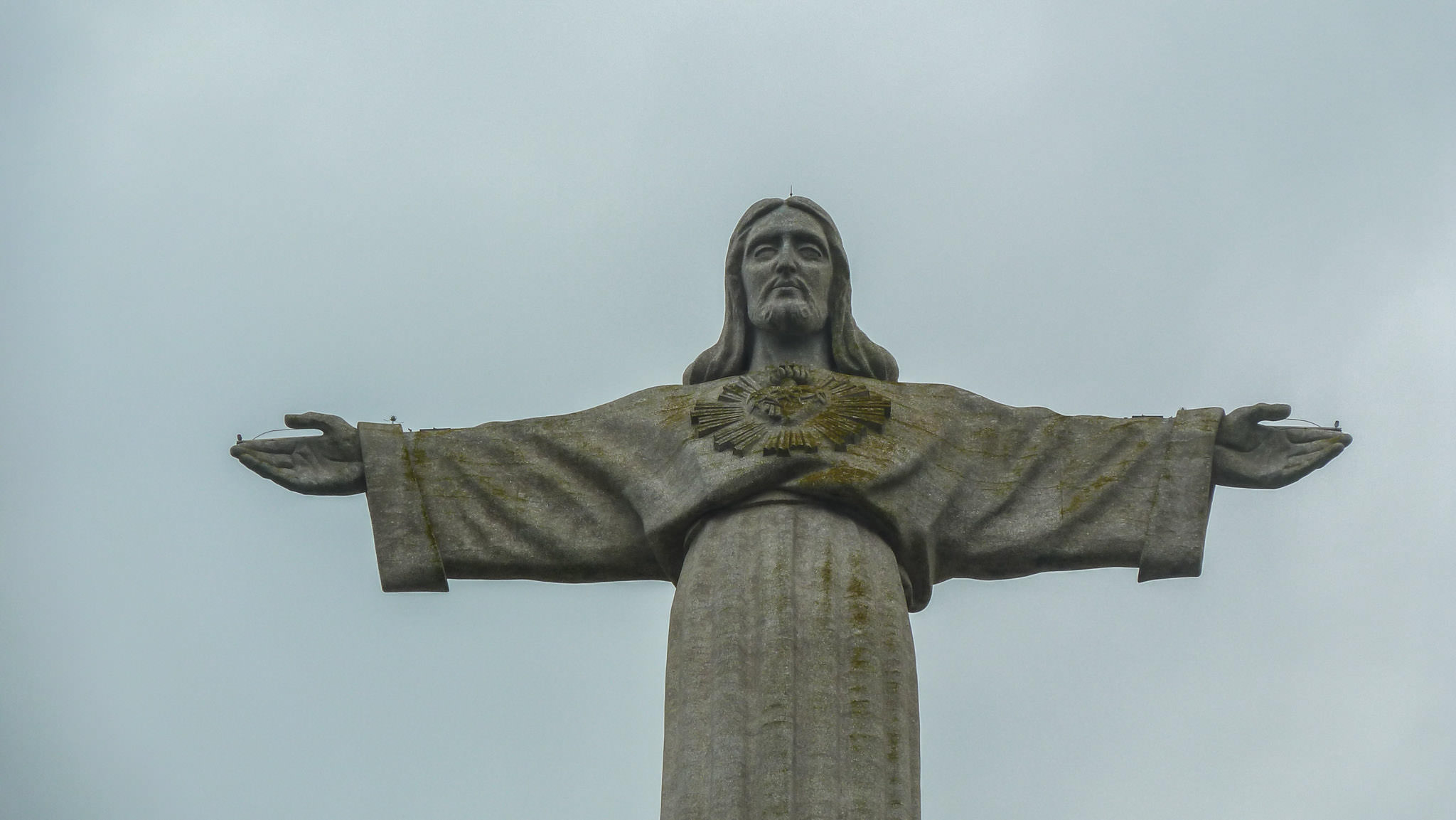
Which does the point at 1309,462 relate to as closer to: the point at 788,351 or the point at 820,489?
the point at 820,489

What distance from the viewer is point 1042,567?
11.8 m

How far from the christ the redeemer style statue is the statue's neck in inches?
0.6

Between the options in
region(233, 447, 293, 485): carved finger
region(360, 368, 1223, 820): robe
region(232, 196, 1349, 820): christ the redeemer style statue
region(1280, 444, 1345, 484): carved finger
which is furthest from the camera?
region(233, 447, 293, 485): carved finger

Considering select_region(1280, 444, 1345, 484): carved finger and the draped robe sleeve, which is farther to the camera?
select_region(1280, 444, 1345, 484): carved finger

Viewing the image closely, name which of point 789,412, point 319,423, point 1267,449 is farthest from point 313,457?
point 1267,449

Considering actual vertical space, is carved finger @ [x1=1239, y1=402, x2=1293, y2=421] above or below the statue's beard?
below

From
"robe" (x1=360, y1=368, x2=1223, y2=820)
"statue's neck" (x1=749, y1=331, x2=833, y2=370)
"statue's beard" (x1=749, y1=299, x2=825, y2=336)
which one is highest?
"statue's beard" (x1=749, y1=299, x2=825, y2=336)

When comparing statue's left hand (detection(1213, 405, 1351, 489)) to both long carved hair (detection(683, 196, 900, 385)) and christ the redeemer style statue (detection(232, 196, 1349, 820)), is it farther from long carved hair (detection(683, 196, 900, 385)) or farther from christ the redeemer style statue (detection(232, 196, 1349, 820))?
long carved hair (detection(683, 196, 900, 385))

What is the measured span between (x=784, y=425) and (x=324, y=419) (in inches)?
98.9

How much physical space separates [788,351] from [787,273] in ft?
1.43

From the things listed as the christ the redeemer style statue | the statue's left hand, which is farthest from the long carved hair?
the statue's left hand

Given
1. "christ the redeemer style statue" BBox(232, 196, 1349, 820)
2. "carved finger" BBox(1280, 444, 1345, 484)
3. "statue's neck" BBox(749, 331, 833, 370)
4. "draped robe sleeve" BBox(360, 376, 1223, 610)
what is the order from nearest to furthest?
"christ the redeemer style statue" BBox(232, 196, 1349, 820) → "draped robe sleeve" BBox(360, 376, 1223, 610) → "carved finger" BBox(1280, 444, 1345, 484) → "statue's neck" BBox(749, 331, 833, 370)

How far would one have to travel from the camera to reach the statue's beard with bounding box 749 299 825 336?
41.1ft

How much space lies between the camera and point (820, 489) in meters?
11.3
